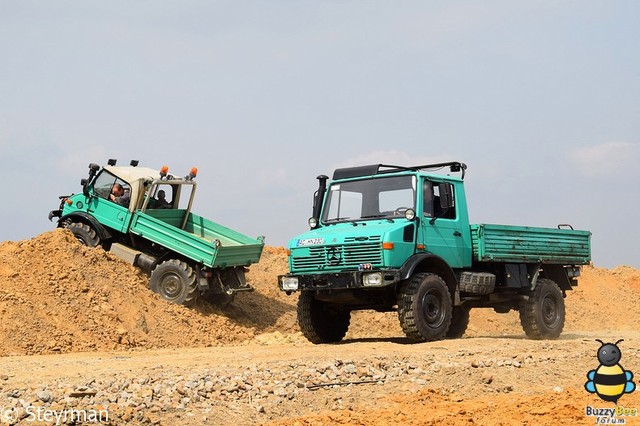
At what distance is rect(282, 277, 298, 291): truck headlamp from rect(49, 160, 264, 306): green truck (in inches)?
160

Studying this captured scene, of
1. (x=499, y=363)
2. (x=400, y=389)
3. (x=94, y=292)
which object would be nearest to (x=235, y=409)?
(x=400, y=389)

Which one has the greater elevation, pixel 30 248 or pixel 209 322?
pixel 30 248

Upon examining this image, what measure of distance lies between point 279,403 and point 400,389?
1471 mm

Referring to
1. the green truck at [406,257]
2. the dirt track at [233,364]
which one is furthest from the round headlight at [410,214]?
the dirt track at [233,364]

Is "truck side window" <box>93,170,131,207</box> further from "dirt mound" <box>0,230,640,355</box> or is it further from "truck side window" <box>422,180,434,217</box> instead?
"truck side window" <box>422,180,434,217</box>

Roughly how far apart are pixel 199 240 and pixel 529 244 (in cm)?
680

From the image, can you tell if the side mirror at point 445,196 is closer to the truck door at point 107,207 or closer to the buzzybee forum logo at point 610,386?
the buzzybee forum logo at point 610,386

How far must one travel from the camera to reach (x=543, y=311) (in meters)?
17.1

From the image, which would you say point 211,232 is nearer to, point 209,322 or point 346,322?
point 209,322

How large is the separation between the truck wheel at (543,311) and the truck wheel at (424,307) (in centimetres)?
273

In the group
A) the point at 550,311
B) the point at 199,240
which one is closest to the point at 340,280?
the point at 550,311

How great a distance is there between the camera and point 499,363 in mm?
11438

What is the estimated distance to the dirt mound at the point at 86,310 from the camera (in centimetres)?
1656

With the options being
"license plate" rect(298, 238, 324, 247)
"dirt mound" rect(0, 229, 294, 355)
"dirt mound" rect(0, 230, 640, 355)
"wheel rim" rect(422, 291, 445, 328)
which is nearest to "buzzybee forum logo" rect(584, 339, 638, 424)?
"wheel rim" rect(422, 291, 445, 328)
